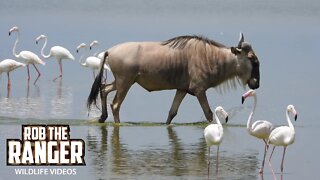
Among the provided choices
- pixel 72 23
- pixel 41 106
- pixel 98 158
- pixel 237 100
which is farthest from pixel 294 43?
pixel 98 158

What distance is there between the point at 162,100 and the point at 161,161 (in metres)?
7.90

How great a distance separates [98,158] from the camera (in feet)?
47.7

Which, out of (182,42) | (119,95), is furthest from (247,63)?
(119,95)

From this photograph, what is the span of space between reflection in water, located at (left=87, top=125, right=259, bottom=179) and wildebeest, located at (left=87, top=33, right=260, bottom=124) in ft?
5.83

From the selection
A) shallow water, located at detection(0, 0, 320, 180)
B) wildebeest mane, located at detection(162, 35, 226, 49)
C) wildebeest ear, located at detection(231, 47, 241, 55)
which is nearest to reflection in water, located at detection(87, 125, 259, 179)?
shallow water, located at detection(0, 0, 320, 180)

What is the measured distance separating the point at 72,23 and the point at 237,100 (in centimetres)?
2279

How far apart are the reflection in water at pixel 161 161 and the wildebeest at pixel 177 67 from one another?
5.83 ft

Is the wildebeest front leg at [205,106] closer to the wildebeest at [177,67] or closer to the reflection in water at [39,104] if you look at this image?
the wildebeest at [177,67]

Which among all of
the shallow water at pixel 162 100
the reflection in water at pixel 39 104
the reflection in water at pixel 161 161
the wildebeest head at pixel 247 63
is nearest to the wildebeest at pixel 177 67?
the wildebeest head at pixel 247 63

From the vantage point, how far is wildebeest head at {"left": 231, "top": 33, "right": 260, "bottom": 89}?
60.6 ft

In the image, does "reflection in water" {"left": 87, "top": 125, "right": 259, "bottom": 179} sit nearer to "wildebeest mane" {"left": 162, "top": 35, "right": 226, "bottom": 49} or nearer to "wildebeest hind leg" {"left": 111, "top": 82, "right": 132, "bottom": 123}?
"wildebeest hind leg" {"left": 111, "top": 82, "right": 132, "bottom": 123}

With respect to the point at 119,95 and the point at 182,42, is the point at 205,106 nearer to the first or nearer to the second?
the point at 182,42

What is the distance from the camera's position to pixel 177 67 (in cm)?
1850

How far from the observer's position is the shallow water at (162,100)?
14.4 metres
